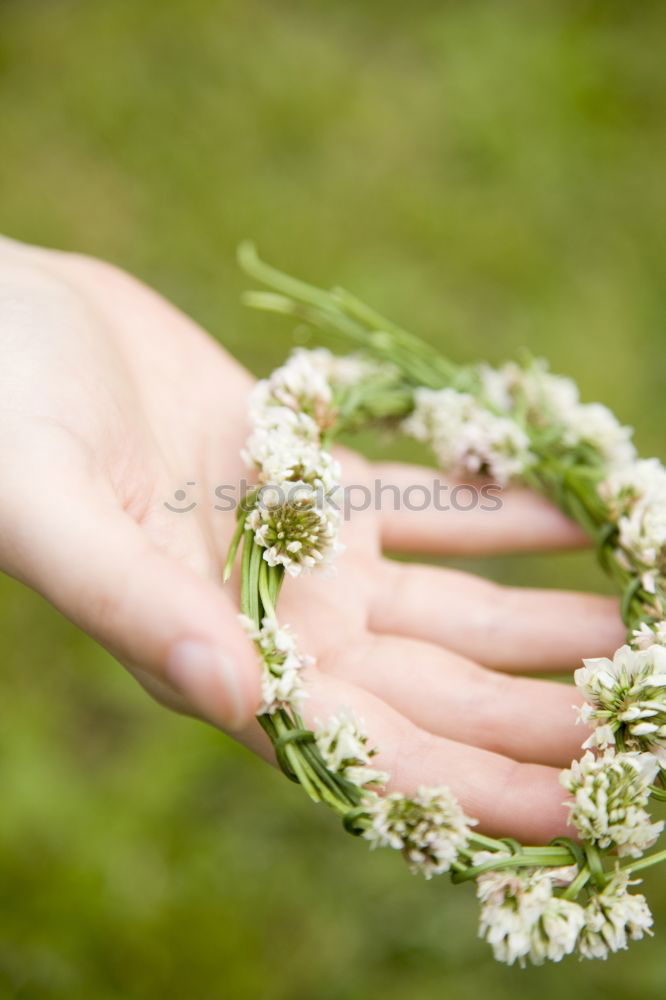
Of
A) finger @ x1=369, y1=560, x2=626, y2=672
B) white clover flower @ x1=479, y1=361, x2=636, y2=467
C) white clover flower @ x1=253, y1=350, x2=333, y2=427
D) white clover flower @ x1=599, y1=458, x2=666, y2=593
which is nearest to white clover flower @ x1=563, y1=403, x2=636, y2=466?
white clover flower @ x1=479, y1=361, x2=636, y2=467

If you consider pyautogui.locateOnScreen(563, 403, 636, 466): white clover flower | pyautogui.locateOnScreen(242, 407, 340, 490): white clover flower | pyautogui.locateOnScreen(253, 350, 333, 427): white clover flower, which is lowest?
pyautogui.locateOnScreen(242, 407, 340, 490): white clover flower

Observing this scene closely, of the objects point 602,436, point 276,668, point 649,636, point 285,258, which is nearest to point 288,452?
point 276,668

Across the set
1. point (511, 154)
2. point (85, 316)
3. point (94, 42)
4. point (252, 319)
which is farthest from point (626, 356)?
point (94, 42)

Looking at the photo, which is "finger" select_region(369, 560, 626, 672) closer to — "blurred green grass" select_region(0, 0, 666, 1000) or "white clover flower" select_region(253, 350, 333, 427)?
"white clover flower" select_region(253, 350, 333, 427)

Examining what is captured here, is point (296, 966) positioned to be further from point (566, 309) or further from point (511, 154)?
point (511, 154)

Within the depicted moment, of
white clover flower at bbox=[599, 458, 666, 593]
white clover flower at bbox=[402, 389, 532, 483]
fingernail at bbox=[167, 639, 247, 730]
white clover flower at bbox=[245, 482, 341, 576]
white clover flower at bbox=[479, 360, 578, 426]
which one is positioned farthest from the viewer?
white clover flower at bbox=[479, 360, 578, 426]

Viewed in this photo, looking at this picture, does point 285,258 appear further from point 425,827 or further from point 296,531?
point 425,827
